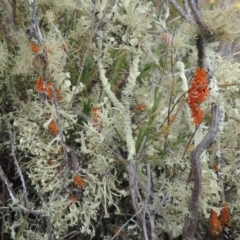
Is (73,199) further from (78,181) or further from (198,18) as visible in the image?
(198,18)

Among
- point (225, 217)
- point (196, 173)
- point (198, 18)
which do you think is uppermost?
point (198, 18)

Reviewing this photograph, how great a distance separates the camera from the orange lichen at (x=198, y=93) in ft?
2.32

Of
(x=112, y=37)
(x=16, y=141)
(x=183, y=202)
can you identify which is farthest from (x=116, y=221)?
(x=112, y=37)

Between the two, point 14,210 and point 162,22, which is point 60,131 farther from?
point 162,22

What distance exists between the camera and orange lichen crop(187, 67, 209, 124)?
71cm

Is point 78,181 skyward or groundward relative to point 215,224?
skyward

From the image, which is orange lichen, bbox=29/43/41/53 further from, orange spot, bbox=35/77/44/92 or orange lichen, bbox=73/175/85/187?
orange lichen, bbox=73/175/85/187

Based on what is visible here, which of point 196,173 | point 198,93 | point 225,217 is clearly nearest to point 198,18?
point 198,93

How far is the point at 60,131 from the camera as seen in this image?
2.44 ft

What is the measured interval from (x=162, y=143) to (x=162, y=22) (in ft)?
0.85

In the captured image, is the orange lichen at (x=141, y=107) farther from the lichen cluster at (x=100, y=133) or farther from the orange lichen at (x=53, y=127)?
the orange lichen at (x=53, y=127)

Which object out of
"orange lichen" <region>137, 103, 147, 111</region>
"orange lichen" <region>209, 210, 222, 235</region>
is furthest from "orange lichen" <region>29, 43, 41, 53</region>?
"orange lichen" <region>209, 210, 222, 235</region>

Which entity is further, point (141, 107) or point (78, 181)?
point (141, 107)

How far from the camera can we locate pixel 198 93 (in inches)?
28.1
